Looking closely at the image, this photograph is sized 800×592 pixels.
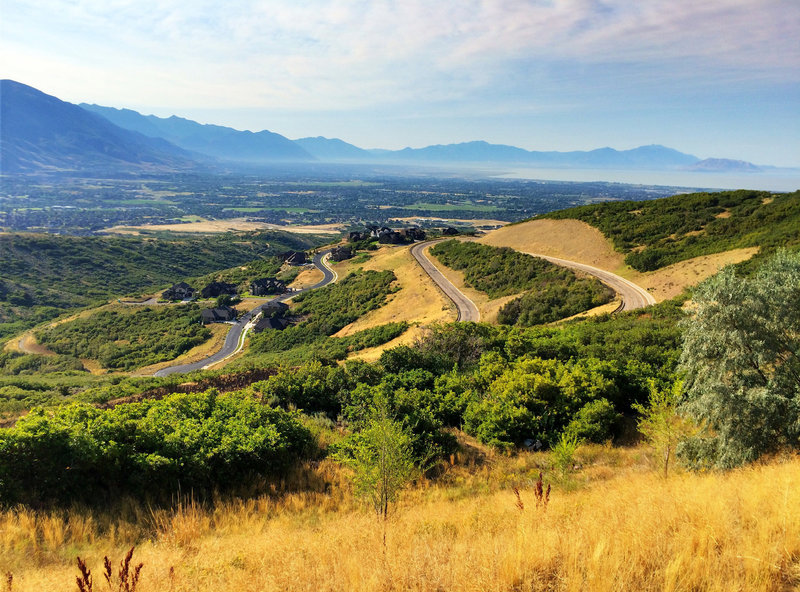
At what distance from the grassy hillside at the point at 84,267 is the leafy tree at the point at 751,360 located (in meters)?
98.1

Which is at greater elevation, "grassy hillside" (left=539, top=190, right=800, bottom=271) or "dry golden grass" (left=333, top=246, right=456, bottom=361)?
"grassy hillside" (left=539, top=190, right=800, bottom=271)

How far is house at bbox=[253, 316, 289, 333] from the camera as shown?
57438mm

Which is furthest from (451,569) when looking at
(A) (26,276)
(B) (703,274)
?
(A) (26,276)

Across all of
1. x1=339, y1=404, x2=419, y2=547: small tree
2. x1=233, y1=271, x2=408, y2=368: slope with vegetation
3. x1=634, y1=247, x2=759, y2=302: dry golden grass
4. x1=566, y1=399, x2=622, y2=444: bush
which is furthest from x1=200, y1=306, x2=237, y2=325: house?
x1=339, y1=404, x2=419, y2=547: small tree

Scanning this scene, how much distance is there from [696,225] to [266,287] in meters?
66.5

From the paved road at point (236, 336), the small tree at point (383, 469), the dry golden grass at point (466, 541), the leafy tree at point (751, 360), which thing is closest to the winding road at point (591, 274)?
the leafy tree at point (751, 360)

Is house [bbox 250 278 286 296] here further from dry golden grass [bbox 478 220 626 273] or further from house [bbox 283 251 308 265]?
dry golden grass [bbox 478 220 626 273]

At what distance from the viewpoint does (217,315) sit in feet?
216

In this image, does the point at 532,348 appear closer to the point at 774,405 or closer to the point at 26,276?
the point at 774,405

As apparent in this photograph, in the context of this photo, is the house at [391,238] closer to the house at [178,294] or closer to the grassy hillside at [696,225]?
the house at [178,294]

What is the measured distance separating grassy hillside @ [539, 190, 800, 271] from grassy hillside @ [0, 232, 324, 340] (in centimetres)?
9890

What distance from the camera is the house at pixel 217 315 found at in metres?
65.1

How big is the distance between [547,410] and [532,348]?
24.0 feet

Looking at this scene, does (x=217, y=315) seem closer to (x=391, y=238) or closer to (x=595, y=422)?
(x=391, y=238)
